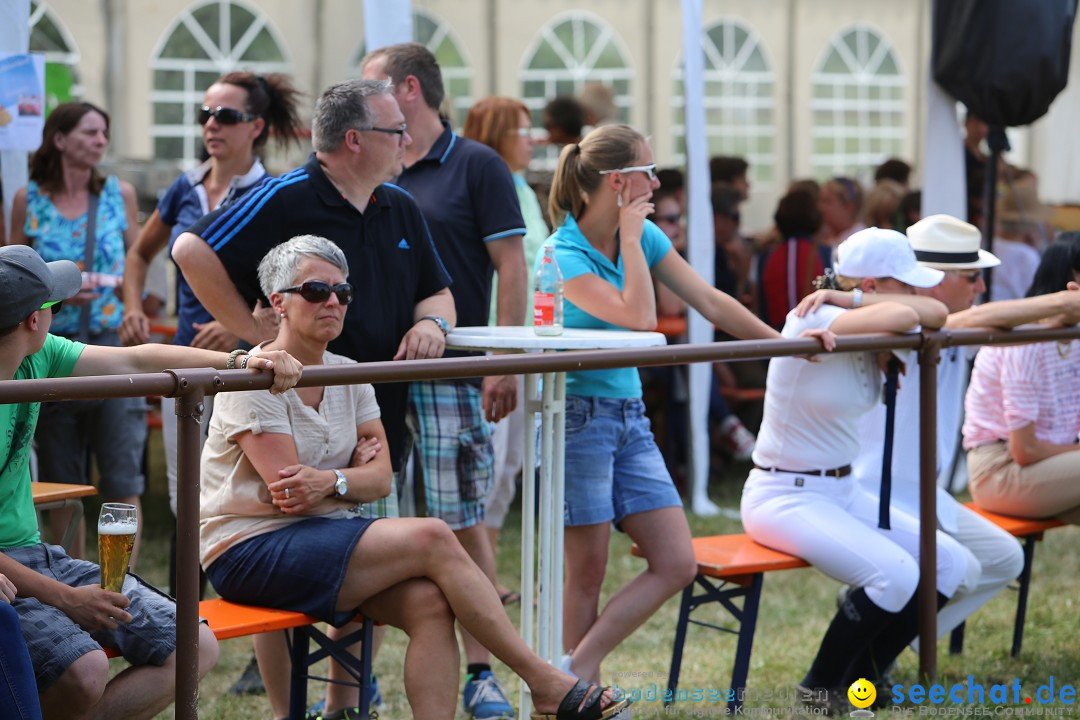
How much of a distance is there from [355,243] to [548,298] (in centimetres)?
51

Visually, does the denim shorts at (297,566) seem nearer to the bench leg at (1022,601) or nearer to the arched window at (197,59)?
the bench leg at (1022,601)

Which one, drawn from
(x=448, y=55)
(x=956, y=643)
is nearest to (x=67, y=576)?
(x=956, y=643)

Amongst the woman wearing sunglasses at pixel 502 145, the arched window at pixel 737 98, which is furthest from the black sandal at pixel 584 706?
the arched window at pixel 737 98

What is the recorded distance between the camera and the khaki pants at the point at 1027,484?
4.49m

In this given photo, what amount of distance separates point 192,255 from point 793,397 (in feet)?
5.47

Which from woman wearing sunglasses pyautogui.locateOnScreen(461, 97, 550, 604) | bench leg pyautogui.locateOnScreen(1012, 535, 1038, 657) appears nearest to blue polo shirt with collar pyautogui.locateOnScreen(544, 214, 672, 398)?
woman wearing sunglasses pyautogui.locateOnScreen(461, 97, 550, 604)

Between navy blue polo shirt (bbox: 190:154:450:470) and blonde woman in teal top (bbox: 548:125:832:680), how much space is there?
0.44 metres

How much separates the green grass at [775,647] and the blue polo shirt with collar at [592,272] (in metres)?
0.91

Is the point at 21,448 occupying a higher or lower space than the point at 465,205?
lower

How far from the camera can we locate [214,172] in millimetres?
4672

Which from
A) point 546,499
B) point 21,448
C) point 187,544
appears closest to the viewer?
point 187,544

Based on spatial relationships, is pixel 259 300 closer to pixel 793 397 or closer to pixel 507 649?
pixel 507 649

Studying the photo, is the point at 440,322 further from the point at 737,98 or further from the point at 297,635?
the point at 737,98

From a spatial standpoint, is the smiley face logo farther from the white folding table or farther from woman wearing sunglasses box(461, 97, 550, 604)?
woman wearing sunglasses box(461, 97, 550, 604)
